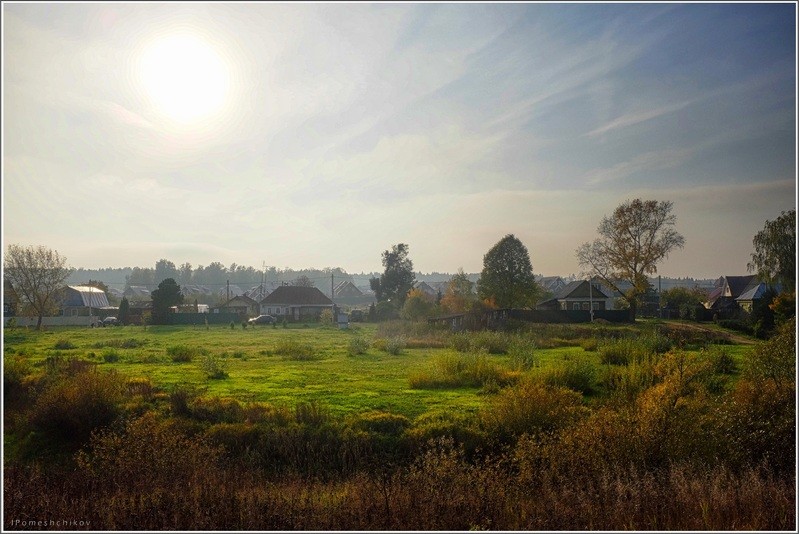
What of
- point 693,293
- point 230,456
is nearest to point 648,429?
point 230,456

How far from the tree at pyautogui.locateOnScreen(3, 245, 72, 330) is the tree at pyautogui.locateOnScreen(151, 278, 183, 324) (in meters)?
8.74

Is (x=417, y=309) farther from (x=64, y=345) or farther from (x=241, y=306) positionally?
(x=241, y=306)

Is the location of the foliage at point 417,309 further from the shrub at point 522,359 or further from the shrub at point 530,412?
the shrub at point 530,412

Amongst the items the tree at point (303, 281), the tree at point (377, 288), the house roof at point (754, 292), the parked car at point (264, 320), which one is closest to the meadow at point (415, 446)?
the house roof at point (754, 292)

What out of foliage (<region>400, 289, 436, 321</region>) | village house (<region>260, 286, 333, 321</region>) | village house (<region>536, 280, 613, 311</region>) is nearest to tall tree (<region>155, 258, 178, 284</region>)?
village house (<region>260, 286, 333, 321</region>)

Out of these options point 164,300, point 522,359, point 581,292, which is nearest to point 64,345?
point 522,359

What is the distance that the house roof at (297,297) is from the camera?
202 ft

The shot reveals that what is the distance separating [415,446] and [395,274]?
132 feet

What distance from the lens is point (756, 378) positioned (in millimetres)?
12492

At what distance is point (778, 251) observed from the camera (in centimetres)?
2200

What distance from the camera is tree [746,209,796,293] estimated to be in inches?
788

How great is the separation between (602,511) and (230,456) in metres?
6.93

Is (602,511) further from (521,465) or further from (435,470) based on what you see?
(435,470)

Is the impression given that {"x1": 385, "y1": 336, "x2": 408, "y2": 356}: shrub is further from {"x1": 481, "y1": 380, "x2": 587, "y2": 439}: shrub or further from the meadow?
{"x1": 481, "y1": 380, "x2": 587, "y2": 439}: shrub
